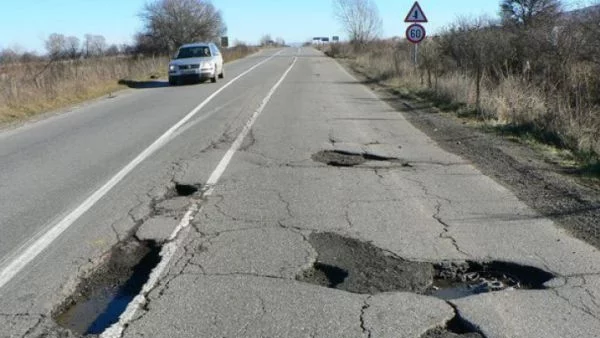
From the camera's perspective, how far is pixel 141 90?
23453 mm

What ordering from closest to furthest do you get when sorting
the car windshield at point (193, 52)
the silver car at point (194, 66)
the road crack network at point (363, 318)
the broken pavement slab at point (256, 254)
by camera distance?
the road crack network at point (363, 318), the broken pavement slab at point (256, 254), the silver car at point (194, 66), the car windshield at point (193, 52)

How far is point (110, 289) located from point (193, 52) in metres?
23.2

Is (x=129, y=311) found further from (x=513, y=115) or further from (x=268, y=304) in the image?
(x=513, y=115)

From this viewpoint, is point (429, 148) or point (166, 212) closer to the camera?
point (166, 212)

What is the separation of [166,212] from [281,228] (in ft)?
4.44

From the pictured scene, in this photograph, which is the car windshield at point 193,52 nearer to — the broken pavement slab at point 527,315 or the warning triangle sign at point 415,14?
the warning triangle sign at point 415,14

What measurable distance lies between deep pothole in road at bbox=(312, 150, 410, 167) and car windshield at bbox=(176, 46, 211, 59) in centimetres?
1817

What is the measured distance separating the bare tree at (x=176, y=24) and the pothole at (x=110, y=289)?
5280cm

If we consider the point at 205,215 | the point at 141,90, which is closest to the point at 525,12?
the point at 141,90

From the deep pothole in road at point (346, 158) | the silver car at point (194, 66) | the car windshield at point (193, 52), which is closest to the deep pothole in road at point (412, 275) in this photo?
the deep pothole in road at point (346, 158)

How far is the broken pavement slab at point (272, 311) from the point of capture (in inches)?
145

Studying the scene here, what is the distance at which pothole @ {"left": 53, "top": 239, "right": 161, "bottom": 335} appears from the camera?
3944mm

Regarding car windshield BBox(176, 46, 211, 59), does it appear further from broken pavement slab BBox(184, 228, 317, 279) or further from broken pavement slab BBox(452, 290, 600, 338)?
broken pavement slab BBox(452, 290, 600, 338)

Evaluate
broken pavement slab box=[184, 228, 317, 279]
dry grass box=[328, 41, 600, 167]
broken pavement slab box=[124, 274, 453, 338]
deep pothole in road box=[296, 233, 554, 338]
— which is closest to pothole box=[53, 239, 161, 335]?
broken pavement slab box=[124, 274, 453, 338]
